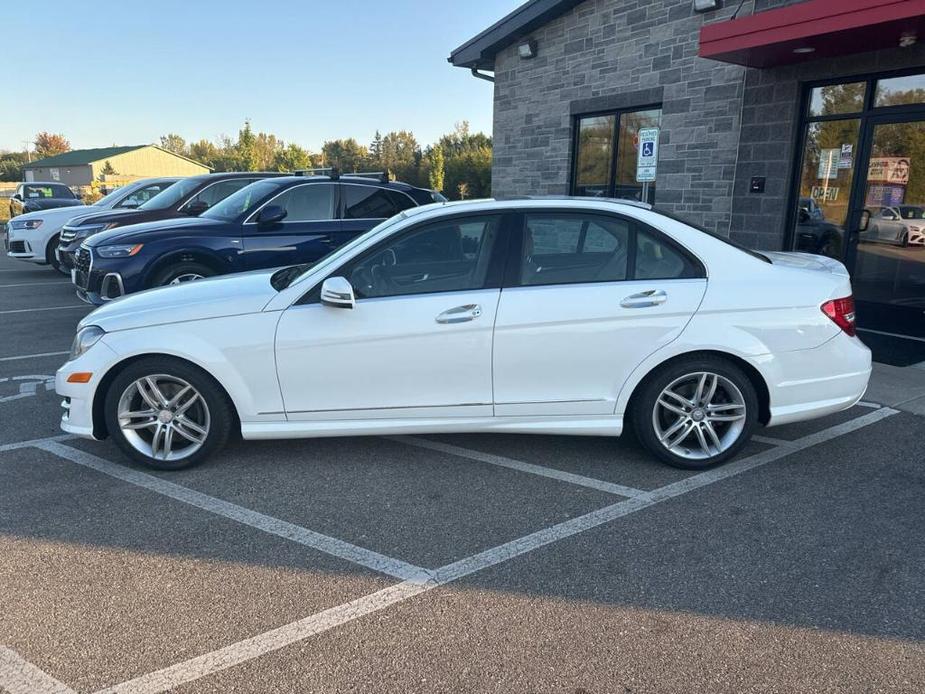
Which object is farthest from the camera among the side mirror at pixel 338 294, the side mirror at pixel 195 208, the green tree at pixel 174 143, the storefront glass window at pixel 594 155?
the green tree at pixel 174 143

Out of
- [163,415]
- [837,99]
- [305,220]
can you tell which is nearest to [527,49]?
[837,99]

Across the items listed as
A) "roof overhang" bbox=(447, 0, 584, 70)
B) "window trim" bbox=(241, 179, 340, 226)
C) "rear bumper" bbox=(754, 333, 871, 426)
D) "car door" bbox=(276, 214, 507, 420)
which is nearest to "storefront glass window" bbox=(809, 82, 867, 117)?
"roof overhang" bbox=(447, 0, 584, 70)

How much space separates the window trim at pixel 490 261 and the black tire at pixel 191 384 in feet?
2.40

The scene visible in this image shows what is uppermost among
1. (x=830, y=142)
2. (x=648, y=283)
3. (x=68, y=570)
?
(x=830, y=142)

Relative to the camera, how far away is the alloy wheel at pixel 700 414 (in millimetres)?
4207

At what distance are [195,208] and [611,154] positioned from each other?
6395 millimetres

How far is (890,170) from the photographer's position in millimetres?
7855

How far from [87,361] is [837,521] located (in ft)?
14.2

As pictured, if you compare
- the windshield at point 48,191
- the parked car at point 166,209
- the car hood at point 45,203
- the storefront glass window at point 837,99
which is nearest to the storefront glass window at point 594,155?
the storefront glass window at point 837,99

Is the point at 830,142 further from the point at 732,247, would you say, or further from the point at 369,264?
the point at 369,264

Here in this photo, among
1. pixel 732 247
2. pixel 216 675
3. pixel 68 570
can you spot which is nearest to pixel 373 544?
pixel 216 675

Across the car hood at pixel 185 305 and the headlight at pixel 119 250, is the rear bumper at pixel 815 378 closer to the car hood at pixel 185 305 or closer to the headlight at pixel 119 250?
the car hood at pixel 185 305

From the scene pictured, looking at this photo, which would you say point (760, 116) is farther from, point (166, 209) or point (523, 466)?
point (166, 209)

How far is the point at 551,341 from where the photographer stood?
4.08 metres
